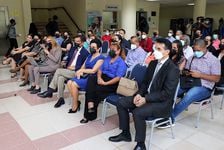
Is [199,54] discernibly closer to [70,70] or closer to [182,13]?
[70,70]

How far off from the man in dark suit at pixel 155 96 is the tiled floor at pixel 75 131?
369mm

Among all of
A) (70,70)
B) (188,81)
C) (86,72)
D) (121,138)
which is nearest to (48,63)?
(70,70)

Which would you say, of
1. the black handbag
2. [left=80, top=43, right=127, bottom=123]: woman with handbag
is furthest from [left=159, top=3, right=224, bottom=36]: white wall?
[left=80, top=43, right=127, bottom=123]: woman with handbag

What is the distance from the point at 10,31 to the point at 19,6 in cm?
164

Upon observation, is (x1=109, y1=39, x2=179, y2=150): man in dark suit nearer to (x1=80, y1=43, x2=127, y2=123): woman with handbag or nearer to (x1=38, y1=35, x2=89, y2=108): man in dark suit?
(x1=80, y1=43, x2=127, y2=123): woman with handbag

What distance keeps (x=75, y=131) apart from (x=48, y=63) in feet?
6.60

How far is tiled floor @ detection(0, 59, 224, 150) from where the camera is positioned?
8.60 feet

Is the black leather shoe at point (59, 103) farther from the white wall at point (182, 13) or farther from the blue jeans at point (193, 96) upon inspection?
the white wall at point (182, 13)

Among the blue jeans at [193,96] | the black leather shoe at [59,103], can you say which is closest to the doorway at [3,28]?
the black leather shoe at [59,103]

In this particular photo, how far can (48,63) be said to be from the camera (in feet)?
→ 14.9

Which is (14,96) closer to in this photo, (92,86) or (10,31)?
(92,86)

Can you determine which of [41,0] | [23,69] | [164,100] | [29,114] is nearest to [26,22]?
[41,0]

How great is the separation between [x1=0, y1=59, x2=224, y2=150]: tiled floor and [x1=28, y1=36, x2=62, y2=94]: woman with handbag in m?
0.78

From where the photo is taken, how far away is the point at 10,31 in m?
9.01
